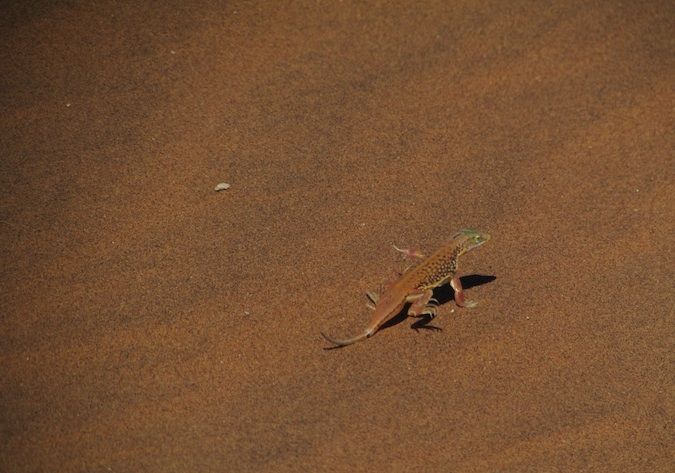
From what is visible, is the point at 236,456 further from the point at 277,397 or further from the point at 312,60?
the point at 312,60

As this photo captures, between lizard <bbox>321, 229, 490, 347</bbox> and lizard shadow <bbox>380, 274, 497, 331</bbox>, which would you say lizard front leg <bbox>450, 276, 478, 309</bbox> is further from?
lizard shadow <bbox>380, 274, 497, 331</bbox>

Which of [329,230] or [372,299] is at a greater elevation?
[329,230]

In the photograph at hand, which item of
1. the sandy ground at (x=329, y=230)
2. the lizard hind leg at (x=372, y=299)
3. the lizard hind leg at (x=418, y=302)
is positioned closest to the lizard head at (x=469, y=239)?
the sandy ground at (x=329, y=230)

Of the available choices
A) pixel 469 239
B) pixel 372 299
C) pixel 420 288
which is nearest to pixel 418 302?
pixel 420 288

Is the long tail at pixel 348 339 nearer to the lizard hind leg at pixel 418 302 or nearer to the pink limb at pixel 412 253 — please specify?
the lizard hind leg at pixel 418 302

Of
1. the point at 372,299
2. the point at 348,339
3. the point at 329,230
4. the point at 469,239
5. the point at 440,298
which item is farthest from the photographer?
the point at 329,230

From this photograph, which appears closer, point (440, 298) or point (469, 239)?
point (469, 239)

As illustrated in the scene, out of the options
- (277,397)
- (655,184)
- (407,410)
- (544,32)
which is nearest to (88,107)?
(277,397)

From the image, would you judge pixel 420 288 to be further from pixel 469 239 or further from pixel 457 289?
pixel 469 239

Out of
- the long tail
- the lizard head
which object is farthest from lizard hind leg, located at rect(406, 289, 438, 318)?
the lizard head
